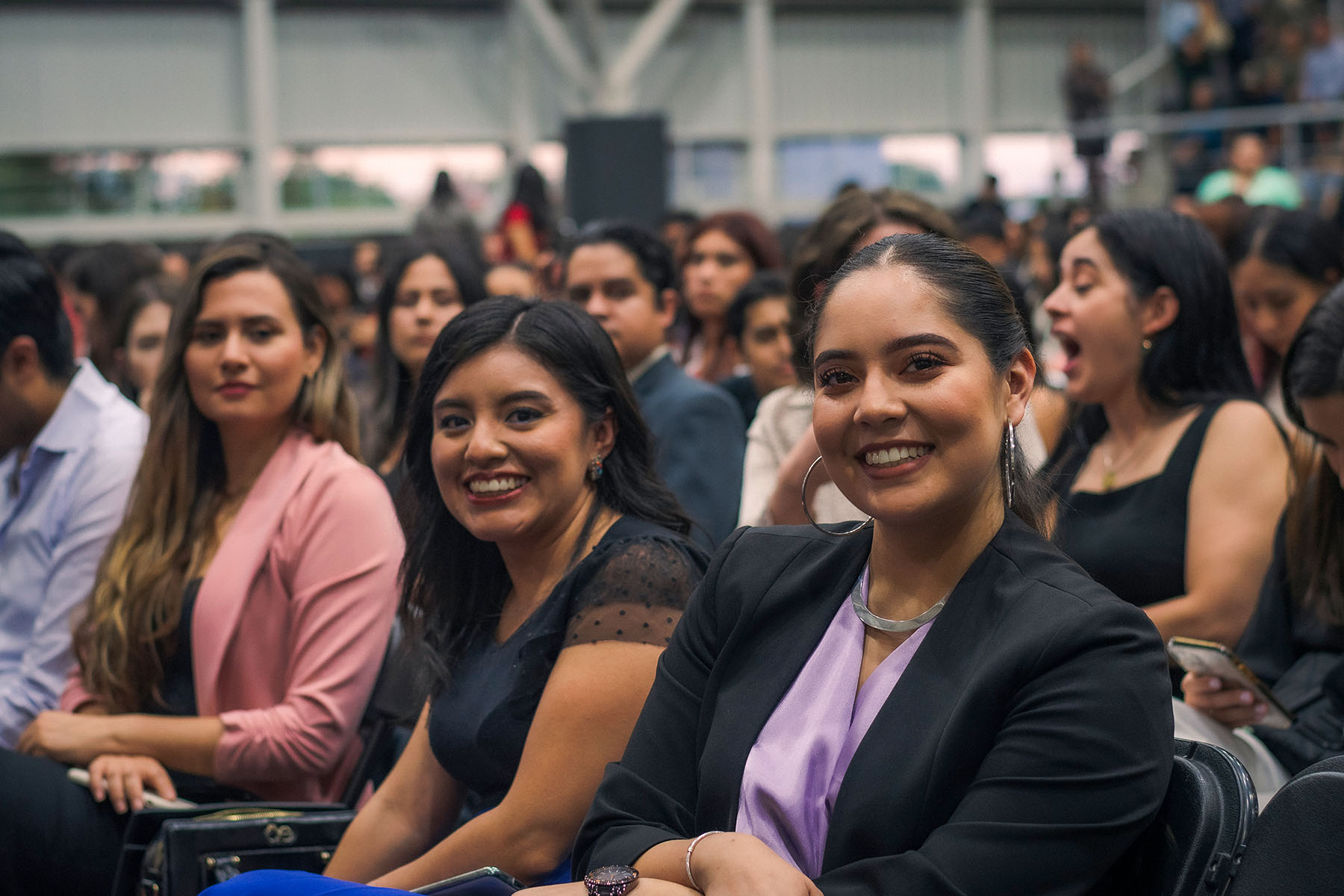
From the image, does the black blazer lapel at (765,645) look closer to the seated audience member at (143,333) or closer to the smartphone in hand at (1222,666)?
the smartphone in hand at (1222,666)

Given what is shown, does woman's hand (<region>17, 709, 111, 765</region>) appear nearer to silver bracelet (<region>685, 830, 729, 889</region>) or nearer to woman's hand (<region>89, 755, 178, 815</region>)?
woman's hand (<region>89, 755, 178, 815</region>)

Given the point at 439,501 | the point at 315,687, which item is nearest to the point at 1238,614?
the point at 439,501

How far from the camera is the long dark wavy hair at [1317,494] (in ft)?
6.35

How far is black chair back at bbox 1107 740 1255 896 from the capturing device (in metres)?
1.26

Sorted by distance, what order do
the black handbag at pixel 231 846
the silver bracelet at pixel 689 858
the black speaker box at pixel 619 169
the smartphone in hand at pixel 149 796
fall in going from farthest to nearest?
the black speaker box at pixel 619 169
the smartphone in hand at pixel 149 796
the black handbag at pixel 231 846
the silver bracelet at pixel 689 858

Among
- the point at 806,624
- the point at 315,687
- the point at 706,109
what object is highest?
the point at 706,109

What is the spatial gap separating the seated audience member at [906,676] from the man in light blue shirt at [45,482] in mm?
1545

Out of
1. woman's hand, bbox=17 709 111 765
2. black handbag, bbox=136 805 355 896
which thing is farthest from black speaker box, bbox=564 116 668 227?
black handbag, bbox=136 805 355 896

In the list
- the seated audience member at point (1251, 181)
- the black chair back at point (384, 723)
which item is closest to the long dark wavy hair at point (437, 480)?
the black chair back at point (384, 723)

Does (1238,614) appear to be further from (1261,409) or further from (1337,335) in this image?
(1337,335)

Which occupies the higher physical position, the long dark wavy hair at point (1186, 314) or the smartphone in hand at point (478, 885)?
the long dark wavy hair at point (1186, 314)

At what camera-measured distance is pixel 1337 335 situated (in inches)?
75.9

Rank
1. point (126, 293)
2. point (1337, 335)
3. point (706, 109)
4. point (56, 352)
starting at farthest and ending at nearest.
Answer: point (706, 109) → point (126, 293) → point (56, 352) → point (1337, 335)

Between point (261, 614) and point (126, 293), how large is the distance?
8.09 feet
